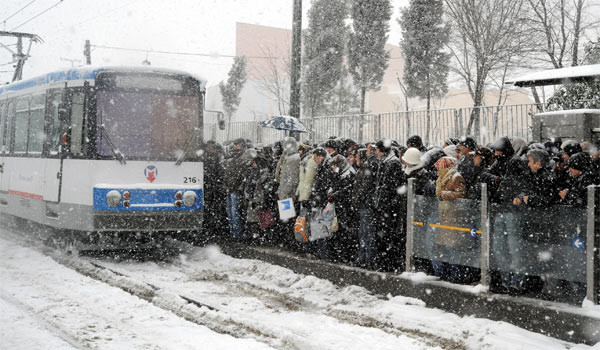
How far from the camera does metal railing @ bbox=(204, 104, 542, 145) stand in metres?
13.3

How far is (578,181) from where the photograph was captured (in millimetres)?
6879

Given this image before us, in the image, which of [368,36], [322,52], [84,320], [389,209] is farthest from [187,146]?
[322,52]

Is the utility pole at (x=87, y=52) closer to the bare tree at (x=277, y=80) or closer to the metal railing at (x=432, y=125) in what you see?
the bare tree at (x=277, y=80)

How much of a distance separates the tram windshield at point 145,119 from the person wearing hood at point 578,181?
658cm

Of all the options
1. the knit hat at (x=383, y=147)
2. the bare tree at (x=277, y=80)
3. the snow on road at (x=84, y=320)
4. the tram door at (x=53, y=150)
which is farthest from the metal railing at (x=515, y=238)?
the bare tree at (x=277, y=80)

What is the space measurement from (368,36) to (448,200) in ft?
84.3

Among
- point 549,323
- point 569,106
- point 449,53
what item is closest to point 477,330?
point 549,323

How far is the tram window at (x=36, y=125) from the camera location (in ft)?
39.9

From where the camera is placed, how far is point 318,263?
31.5 feet

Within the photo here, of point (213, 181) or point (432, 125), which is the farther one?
point (432, 125)

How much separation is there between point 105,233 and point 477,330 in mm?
7001

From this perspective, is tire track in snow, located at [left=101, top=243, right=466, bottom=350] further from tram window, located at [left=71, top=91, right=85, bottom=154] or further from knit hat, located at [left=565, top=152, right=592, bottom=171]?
knit hat, located at [left=565, top=152, right=592, bottom=171]

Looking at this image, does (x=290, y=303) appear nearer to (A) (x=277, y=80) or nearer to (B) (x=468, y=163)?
(B) (x=468, y=163)

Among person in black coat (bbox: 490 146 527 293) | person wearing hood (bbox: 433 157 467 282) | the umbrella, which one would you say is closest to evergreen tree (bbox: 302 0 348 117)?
the umbrella
